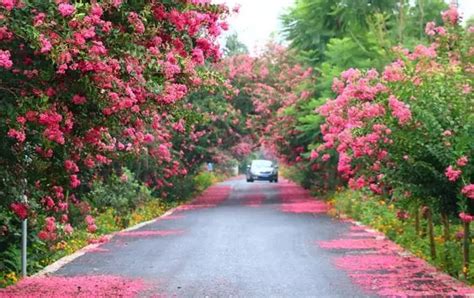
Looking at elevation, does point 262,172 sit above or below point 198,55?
below

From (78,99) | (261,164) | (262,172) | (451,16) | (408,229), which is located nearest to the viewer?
(78,99)

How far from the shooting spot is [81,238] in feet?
56.5

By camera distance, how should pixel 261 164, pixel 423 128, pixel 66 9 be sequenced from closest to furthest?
pixel 66 9
pixel 423 128
pixel 261 164

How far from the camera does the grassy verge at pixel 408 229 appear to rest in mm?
12305

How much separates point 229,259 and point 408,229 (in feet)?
15.9

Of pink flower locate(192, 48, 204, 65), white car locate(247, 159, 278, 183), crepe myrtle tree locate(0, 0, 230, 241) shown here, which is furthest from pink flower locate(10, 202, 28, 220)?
white car locate(247, 159, 278, 183)

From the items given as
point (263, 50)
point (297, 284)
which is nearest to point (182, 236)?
point (297, 284)

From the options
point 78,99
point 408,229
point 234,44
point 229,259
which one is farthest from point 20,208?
point 234,44

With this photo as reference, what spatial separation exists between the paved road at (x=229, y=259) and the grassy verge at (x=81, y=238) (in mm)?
574

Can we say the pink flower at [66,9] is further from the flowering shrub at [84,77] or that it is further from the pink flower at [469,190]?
the pink flower at [469,190]

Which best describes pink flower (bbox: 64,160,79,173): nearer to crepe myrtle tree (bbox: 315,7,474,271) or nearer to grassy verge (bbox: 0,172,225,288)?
grassy verge (bbox: 0,172,225,288)

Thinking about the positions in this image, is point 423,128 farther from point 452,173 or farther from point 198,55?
point 198,55

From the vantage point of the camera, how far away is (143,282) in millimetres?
11023

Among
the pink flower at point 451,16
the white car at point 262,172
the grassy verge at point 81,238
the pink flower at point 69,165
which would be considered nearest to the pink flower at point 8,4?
the pink flower at point 69,165
